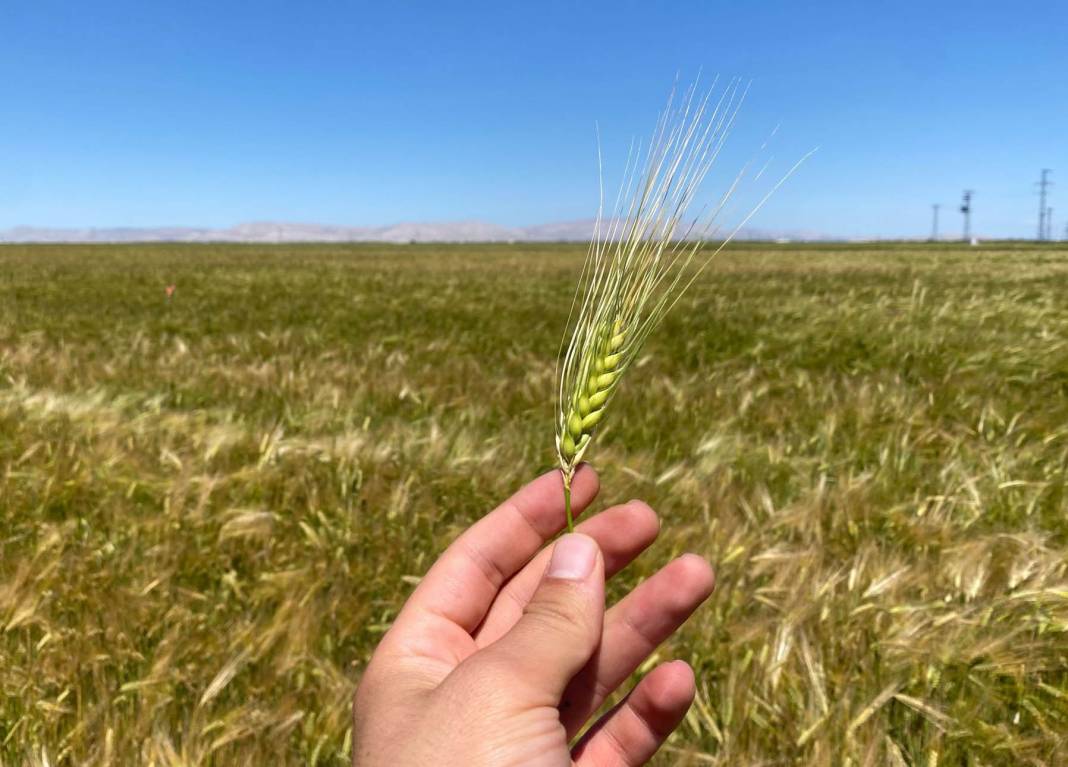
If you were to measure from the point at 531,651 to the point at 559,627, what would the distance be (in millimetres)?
72

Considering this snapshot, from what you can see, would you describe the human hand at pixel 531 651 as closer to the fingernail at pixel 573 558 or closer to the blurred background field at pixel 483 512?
the fingernail at pixel 573 558

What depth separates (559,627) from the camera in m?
1.21

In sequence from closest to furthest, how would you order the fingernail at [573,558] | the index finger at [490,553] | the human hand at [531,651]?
the human hand at [531,651], the fingernail at [573,558], the index finger at [490,553]

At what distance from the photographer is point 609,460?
3271 millimetres

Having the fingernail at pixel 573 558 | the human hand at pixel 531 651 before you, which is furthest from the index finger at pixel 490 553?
the fingernail at pixel 573 558

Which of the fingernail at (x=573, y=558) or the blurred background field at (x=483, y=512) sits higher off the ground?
the fingernail at (x=573, y=558)

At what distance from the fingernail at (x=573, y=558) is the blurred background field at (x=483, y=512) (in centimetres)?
65


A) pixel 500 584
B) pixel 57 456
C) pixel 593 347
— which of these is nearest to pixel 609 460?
pixel 500 584

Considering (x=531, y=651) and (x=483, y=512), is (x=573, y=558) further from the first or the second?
(x=483, y=512)

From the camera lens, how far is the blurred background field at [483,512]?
5.49 feet

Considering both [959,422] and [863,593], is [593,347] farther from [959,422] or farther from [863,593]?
[959,422]

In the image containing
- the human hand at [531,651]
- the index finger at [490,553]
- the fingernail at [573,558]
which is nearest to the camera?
the human hand at [531,651]

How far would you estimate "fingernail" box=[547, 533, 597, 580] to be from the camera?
129 cm

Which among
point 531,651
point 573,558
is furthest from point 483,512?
point 531,651
